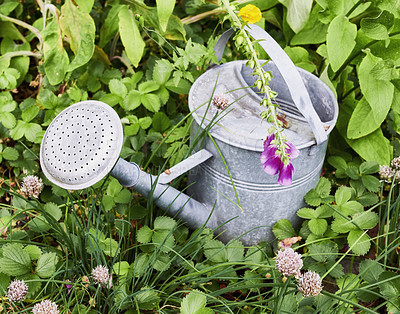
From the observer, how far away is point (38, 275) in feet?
3.86

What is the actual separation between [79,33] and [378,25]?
1.02m

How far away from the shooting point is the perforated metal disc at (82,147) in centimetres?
97

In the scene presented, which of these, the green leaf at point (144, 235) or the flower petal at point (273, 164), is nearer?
the flower petal at point (273, 164)

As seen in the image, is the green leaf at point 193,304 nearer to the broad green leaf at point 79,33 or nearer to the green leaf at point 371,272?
the green leaf at point 371,272

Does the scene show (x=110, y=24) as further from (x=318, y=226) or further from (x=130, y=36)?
(x=318, y=226)

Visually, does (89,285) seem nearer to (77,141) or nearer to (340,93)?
(77,141)

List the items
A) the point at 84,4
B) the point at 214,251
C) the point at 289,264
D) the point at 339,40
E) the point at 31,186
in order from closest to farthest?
1. the point at 289,264
2. the point at 31,186
3. the point at 214,251
4. the point at 339,40
5. the point at 84,4

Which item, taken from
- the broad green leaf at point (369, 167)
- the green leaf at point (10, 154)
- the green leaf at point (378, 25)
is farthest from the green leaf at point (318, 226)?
the green leaf at point (10, 154)

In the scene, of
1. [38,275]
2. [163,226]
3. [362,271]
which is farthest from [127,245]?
[362,271]

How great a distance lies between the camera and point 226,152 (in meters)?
1.26

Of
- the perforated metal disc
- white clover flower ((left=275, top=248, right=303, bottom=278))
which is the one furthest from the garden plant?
the perforated metal disc

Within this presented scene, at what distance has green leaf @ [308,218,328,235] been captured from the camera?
134cm

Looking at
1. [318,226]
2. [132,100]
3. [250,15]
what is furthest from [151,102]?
[318,226]

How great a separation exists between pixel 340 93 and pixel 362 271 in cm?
79
